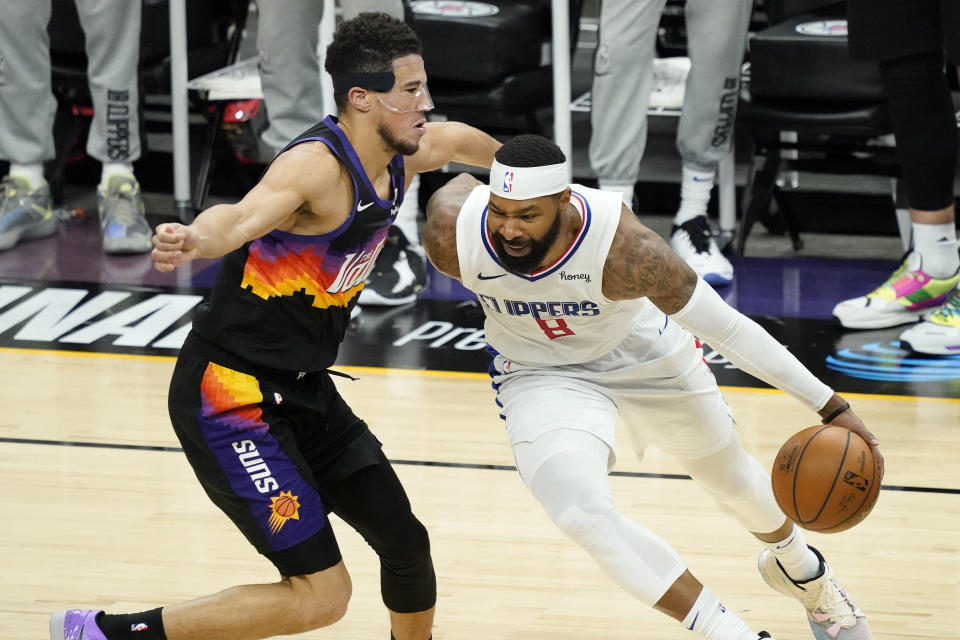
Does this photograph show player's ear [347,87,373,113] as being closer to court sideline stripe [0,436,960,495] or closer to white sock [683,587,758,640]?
white sock [683,587,758,640]

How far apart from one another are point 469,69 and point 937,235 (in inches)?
87.9

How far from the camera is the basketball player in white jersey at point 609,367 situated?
130 inches

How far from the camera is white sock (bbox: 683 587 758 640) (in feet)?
10.5

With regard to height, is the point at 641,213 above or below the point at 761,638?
below

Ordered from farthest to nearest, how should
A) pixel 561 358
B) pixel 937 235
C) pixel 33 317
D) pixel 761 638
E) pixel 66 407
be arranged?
pixel 33 317 < pixel 937 235 < pixel 66 407 < pixel 561 358 < pixel 761 638

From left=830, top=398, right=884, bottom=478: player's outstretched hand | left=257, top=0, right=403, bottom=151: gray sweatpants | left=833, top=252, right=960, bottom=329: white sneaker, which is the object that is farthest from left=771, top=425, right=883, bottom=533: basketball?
left=257, top=0, right=403, bottom=151: gray sweatpants

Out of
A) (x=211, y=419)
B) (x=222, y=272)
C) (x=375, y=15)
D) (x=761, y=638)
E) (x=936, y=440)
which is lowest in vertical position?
(x=936, y=440)

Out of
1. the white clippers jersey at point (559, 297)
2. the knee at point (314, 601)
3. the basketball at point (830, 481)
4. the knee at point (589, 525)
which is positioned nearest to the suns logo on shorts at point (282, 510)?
the knee at point (314, 601)

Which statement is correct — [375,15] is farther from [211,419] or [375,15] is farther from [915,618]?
[915,618]

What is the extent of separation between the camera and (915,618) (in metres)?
3.93

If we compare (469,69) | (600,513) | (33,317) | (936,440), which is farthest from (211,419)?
(469,69)

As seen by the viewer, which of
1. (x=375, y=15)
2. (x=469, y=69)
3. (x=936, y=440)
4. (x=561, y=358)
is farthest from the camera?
(x=469, y=69)

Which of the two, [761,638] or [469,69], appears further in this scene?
[469,69]

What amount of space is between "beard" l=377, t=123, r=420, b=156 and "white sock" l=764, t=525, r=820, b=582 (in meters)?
1.36
